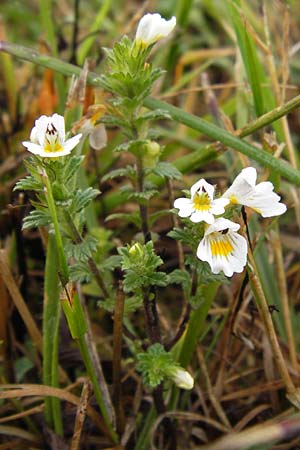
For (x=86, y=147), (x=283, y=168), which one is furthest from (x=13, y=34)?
(x=283, y=168)

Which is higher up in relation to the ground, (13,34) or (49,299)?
(13,34)

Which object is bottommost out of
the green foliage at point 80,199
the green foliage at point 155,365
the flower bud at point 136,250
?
the green foliage at point 155,365

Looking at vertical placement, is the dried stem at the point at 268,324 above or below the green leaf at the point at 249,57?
below

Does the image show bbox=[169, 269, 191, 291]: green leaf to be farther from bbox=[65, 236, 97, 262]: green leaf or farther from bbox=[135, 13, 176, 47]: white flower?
bbox=[135, 13, 176, 47]: white flower

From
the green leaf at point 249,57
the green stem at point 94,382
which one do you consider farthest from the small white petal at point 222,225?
the green leaf at point 249,57

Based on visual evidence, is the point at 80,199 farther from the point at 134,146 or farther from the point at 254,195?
the point at 254,195

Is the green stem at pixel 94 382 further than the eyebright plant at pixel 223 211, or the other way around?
the green stem at pixel 94 382

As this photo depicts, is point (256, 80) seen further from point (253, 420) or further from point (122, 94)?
point (253, 420)

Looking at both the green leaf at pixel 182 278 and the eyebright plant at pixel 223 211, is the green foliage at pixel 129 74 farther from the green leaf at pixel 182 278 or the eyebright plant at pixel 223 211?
the green leaf at pixel 182 278
